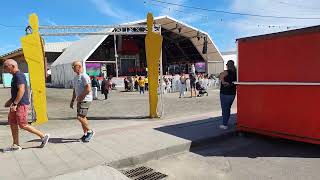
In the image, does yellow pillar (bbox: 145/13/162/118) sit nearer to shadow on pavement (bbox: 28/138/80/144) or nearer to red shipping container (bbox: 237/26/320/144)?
red shipping container (bbox: 237/26/320/144)

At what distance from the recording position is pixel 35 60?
10133mm

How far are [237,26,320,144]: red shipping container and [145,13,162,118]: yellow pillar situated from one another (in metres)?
3.45

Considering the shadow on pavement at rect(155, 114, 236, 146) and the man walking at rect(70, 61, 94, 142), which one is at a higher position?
the man walking at rect(70, 61, 94, 142)

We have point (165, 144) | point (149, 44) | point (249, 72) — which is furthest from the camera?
point (149, 44)

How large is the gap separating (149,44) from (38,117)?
3969 millimetres

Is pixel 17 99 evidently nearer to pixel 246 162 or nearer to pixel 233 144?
pixel 246 162

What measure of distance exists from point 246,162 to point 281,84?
6.04 feet

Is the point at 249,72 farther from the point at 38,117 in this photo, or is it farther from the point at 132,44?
the point at 132,44

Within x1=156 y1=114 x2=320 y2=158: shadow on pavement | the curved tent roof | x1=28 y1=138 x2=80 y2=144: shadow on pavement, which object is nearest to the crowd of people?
x1=28 y1=138 x2=80 y2=144: shadow on pavement

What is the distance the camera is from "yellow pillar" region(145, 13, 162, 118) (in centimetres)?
1062

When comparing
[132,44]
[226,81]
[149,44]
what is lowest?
[226,81]

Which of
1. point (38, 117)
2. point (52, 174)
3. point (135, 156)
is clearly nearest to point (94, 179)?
point (52, 174)

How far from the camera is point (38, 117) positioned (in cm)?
1042

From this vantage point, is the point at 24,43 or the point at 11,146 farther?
the point at 24,43
